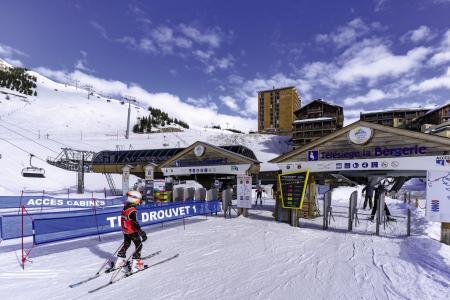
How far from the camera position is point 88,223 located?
1003 centimetres

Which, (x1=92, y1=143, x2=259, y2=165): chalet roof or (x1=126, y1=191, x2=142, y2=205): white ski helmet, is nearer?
(x1=126, y1=191, x2=142, y2=205): white ski helmet

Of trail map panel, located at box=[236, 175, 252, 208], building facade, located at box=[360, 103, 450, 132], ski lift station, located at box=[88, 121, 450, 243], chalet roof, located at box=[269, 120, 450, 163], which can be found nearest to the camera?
ski lift station, located at box=[88, 121, 450, 243]

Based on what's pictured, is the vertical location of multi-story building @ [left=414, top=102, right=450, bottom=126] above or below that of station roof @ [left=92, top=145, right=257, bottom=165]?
above

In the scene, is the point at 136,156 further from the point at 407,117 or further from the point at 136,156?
the point at 407,117

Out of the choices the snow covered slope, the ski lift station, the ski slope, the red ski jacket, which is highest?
the snow covered slope

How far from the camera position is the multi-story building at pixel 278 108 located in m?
112

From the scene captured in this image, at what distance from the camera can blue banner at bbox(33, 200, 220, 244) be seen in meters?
8.83

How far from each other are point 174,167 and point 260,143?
63.4 m

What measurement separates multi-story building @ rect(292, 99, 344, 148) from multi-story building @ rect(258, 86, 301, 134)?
2916cm

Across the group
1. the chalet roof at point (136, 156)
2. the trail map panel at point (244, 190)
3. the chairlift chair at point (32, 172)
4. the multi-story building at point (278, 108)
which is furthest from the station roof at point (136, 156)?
the multi-story building at point (278, 108)

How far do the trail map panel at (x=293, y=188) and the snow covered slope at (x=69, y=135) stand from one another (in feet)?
85.0

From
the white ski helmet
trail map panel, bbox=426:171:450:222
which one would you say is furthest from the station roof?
the white ski helmet

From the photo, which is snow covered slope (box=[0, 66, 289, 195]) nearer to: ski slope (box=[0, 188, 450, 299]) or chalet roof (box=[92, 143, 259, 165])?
chalet roof (box=[92, 143, 259, 165])

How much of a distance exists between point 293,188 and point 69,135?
69.2 metres
